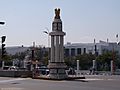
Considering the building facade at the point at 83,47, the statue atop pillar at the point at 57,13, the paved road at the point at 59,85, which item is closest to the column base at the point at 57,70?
the statue atop pillar at the point at 57,13

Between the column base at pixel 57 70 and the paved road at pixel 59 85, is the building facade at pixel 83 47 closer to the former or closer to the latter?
the column base at pixel 57 70

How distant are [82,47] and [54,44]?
378ft

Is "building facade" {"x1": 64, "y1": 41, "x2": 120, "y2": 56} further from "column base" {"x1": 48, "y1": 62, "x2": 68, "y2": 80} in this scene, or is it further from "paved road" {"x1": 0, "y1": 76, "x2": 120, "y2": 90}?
"paved road" {"x1": 0, "y1": 76, "x2": 120, "y2": 90}

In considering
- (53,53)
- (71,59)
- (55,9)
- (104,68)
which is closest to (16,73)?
(53,53)

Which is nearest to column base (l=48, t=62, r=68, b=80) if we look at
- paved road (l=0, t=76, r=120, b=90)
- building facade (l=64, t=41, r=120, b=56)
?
paved road (l=0, t=76, r=120, b=90)

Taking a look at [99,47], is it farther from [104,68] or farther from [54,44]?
[54,44]

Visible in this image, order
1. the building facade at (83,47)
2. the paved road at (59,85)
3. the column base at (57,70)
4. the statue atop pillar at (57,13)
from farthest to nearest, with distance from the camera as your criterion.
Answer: the building facade at (83,47), the statue atop pillar at (57,13), the column base at (57,70), the paved road at (59,85)

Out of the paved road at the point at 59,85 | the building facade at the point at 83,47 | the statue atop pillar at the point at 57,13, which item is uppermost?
the building facade at the point at 83,47

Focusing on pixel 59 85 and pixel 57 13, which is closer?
pixel 59 85

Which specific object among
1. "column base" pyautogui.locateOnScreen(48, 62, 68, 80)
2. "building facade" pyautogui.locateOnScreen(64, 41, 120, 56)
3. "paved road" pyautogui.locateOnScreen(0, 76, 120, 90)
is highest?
"building facade" pyautogui.locateOnScreen(64, 41, 120, 56)

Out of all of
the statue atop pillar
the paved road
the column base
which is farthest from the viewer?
the statue atop pillar

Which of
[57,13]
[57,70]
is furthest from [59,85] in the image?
[57,13]

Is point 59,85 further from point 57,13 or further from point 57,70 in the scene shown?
point 57,13

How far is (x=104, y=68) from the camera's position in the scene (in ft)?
335
